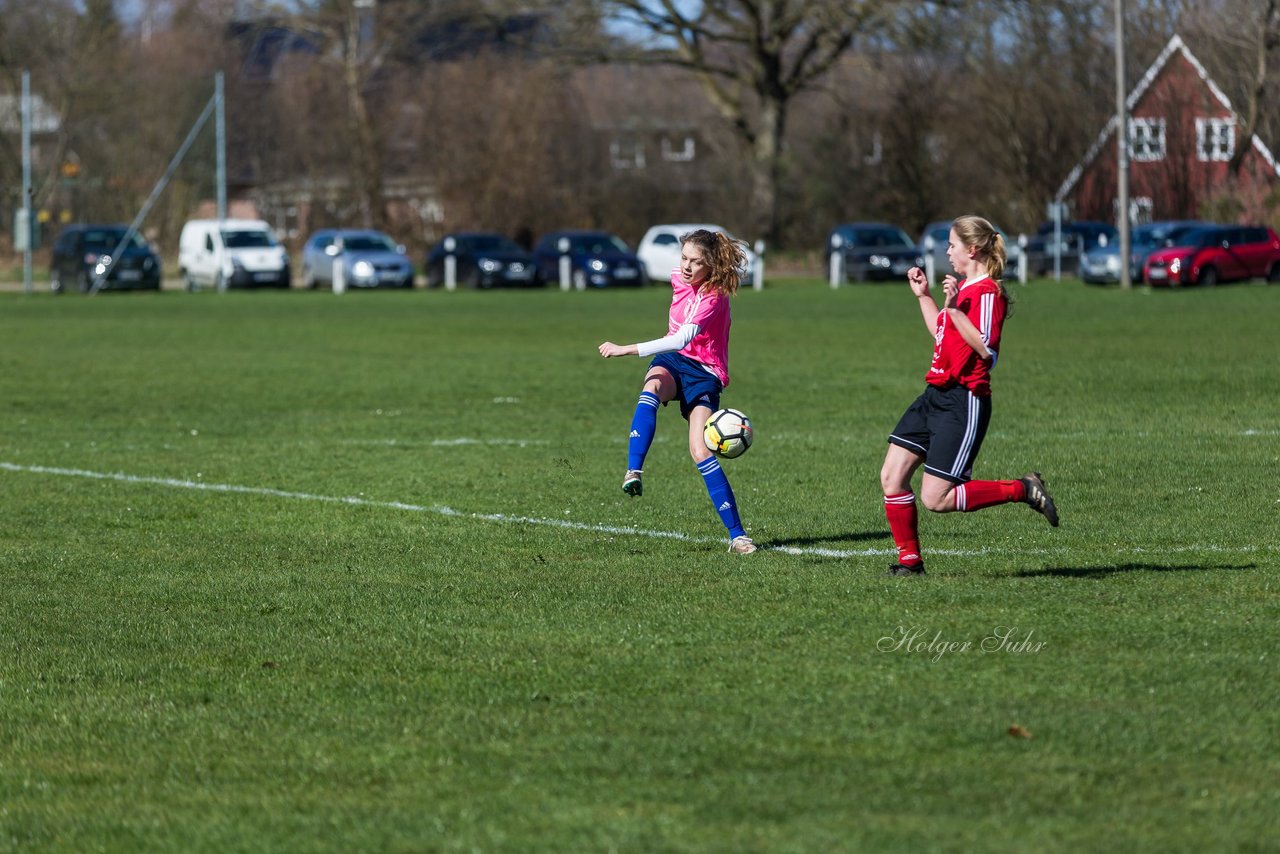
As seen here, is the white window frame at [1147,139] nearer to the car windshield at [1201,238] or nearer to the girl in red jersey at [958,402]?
the car windshield at [1201,238]

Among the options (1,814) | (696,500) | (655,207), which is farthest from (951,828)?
(655,207)

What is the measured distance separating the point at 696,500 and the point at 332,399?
7.96 meters

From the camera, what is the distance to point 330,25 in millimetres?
66188

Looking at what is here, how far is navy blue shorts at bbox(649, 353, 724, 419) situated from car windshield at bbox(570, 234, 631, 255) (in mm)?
39820

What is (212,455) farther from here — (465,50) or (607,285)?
(465,50)

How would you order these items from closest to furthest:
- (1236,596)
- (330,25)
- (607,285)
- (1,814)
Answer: (1,814)
(1236,596)
(607,285)
(330,25)

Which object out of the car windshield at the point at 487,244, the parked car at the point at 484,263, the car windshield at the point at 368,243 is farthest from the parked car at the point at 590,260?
the car windshield at the point at 368,243

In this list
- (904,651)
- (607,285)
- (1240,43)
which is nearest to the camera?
(904,651)

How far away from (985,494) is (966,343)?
0.65m

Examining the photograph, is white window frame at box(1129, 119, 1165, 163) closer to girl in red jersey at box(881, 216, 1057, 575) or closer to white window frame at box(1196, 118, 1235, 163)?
white window frame at box(1196, 118, 1235, 163)

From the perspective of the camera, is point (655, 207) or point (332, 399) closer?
point (332, 399)

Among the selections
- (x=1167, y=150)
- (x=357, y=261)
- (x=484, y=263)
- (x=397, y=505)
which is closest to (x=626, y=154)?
(x=1167, y=150)

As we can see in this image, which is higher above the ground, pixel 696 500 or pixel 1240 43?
pixel 1240 43

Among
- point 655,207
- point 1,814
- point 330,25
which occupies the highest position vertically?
point 330,25
